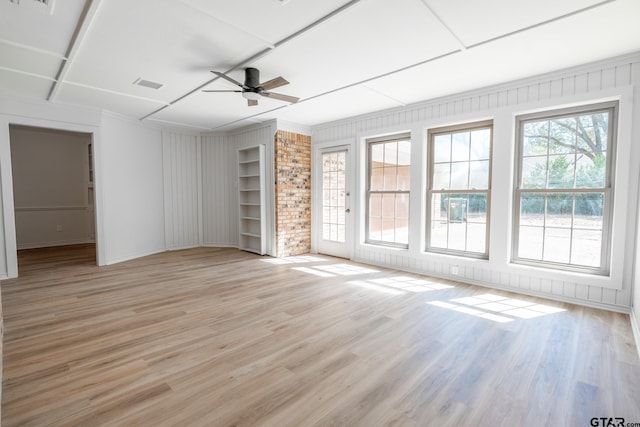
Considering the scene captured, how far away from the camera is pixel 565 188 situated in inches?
139

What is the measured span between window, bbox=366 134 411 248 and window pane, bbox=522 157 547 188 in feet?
5.35

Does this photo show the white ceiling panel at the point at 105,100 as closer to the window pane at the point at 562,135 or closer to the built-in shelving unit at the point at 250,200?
the built-in shelving unit at the point at 250,200

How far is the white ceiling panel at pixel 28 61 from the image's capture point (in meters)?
2.97

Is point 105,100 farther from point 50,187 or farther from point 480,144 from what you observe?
point 480,144

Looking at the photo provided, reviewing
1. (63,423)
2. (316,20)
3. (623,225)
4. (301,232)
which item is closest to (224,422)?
(63,423)

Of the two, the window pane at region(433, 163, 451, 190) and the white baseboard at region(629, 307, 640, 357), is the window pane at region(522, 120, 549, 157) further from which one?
the white baseboard at region(629, 307, 640, 357)

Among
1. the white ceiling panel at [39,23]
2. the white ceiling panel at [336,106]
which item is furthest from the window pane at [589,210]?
the white ceiling panel at [39,23]

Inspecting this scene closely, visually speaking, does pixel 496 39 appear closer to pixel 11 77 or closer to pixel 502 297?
pixel 502 297

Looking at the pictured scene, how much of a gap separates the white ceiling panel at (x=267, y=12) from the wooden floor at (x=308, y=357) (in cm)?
266

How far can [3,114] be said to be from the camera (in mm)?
4281

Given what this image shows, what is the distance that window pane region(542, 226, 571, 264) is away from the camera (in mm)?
3576

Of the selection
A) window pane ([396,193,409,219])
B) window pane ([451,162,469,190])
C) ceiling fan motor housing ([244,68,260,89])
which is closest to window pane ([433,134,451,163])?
window pane ([451,162,469,190])

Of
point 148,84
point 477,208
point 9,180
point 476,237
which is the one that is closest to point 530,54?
point 477,208

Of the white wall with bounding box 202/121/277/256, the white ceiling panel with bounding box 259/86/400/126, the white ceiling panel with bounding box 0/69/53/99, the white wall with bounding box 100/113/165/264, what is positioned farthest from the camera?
the white wall with bounding box 202/121/277/256
